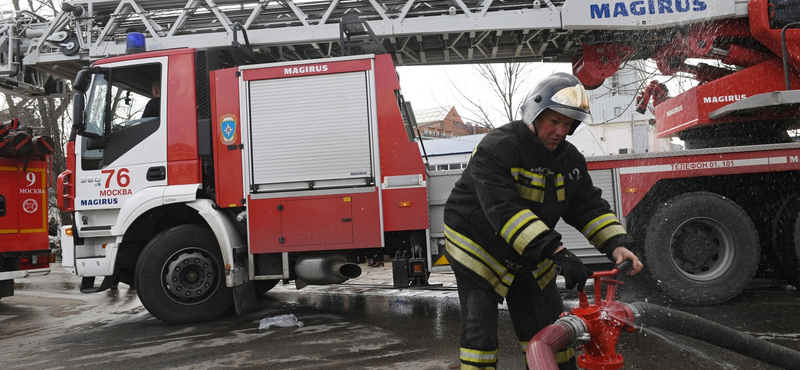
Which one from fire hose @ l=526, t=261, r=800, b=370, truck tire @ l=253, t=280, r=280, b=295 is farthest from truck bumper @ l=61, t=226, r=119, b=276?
fire hose @ l=526, t=261, r=800, b=370

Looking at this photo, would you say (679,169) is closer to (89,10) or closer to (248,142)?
(248,142)

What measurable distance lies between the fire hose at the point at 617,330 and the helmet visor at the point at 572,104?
673 mm

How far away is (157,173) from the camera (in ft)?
18.4

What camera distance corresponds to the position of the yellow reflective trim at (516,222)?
237cm

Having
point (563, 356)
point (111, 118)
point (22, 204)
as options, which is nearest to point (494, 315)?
point (563, 356)

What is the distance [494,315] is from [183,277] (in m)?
3.80

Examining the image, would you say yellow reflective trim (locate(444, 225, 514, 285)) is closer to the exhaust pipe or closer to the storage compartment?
the storage compartment

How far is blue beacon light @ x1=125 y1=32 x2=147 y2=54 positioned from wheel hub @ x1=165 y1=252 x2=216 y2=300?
2064 millimetres

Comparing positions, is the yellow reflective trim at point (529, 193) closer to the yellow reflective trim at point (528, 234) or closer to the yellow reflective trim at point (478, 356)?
the yellow reflective trim at point (528, 234)

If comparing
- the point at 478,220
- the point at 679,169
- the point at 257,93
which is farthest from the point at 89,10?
the point at 679,169

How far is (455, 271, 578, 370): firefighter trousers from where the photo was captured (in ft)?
8.54

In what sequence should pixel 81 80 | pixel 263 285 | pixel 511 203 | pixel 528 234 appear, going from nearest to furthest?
1. pixel 528 234
2. pixel 511 203
3. pixel 81 80
4. pixel 263 285

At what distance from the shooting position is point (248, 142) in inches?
214

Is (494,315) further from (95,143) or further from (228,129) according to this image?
(95,143)
